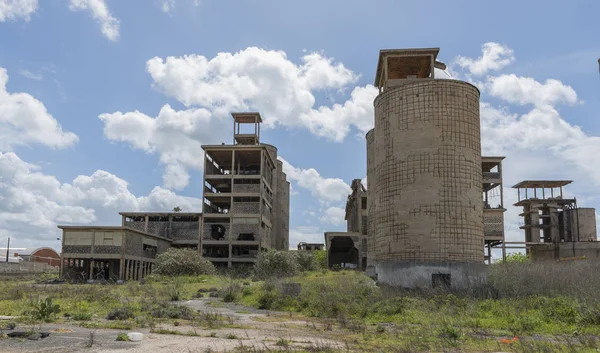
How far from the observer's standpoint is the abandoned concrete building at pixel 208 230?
43250mm

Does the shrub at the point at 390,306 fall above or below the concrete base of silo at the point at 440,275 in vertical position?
below

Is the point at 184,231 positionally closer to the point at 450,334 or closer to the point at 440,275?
the point at 440,275

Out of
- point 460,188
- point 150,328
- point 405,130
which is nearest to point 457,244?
point 460,188

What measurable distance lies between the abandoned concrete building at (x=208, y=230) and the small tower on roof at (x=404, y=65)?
27355 millimetres

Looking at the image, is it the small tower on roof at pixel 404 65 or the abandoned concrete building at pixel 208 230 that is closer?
the small tower on roof at pixel 404 65

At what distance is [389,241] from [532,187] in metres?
41.4

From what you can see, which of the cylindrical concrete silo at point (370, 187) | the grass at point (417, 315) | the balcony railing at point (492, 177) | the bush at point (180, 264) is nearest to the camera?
the grass at point (417, 315)

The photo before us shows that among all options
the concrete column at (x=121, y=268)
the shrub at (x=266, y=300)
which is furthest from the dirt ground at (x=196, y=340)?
the concrete column at (x=121, y=268)

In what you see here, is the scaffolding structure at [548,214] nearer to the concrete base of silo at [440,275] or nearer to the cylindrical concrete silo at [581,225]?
the cylindrical concrete silo at [581,225]

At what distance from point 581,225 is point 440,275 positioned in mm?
38656

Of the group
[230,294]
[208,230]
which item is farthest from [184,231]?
[230,294]

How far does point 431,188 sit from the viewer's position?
22.7m

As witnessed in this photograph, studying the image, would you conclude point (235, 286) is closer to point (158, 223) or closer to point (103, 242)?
point (103, 242)

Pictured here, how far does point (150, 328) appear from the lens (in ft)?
44.1
